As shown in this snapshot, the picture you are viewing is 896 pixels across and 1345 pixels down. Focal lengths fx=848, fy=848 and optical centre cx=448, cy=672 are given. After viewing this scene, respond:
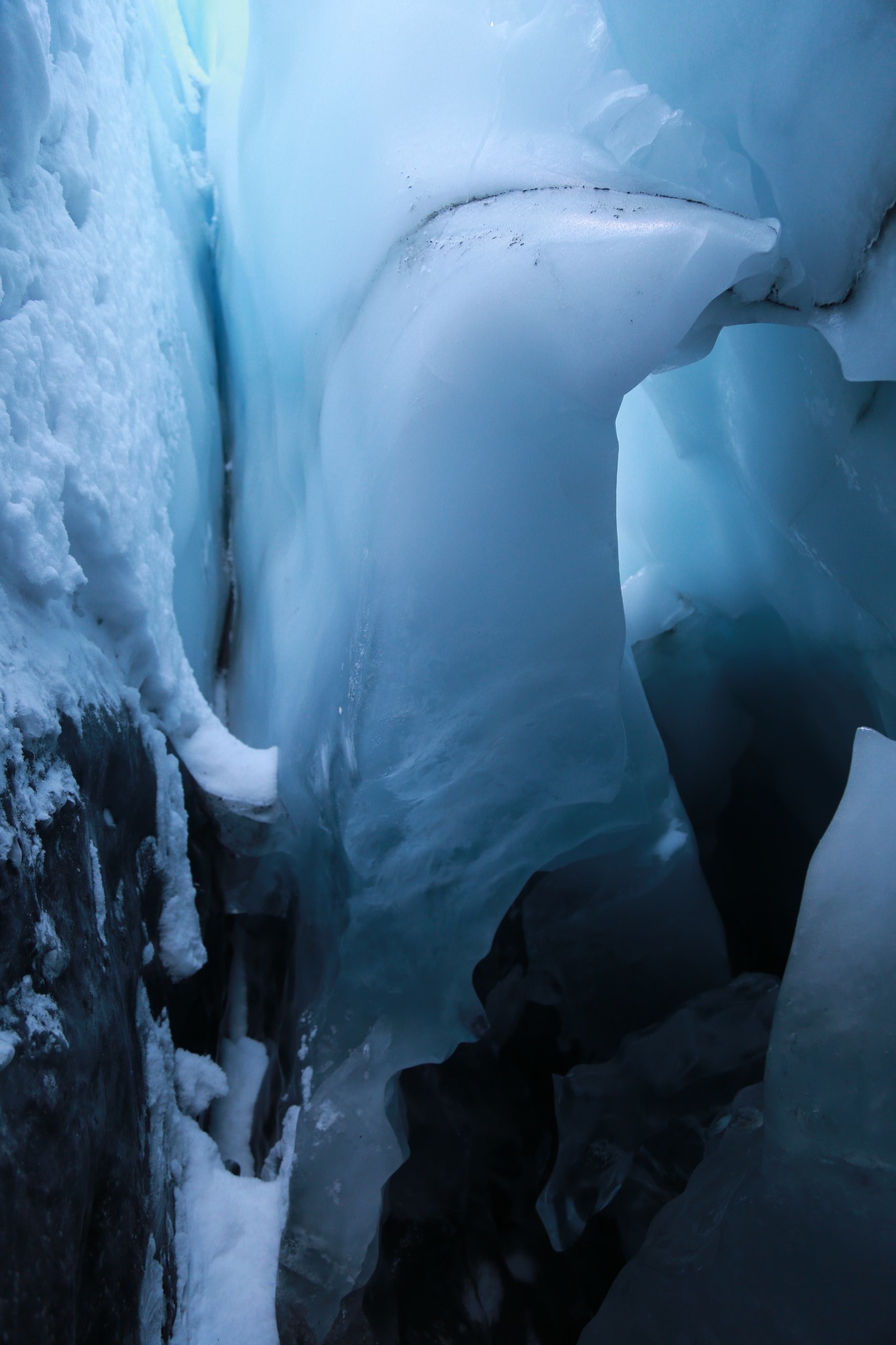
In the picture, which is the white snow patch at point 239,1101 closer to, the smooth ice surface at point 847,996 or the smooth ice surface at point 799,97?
the smooth ice surface at point 847,996

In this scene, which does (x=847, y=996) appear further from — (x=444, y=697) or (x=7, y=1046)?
(x=7, y=1046)

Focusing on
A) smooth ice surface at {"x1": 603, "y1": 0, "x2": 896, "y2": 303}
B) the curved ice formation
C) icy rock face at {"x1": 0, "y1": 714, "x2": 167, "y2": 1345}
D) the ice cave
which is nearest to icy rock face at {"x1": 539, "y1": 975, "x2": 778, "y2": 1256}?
the ice cave

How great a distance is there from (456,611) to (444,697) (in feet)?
0.32

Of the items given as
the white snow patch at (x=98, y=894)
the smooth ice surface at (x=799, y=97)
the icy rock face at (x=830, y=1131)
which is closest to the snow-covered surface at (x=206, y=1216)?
the white snow patch at (x=98, y=894)

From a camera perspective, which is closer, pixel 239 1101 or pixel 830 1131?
pixel 830 1131

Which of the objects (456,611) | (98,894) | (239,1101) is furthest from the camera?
(239,1101)

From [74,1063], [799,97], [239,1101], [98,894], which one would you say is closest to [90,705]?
[98,894]

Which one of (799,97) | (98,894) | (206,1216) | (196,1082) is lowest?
(206,1216)

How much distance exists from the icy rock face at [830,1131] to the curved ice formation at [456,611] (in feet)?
1.02

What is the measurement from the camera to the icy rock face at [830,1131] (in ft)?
2.51

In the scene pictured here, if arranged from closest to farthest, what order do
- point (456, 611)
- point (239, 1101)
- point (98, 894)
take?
point (98, 894) < point (456, 611) < point (239, 1101)

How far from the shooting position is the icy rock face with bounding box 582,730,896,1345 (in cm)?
76

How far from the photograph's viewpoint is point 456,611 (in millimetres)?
883

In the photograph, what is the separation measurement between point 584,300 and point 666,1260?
998 mm
